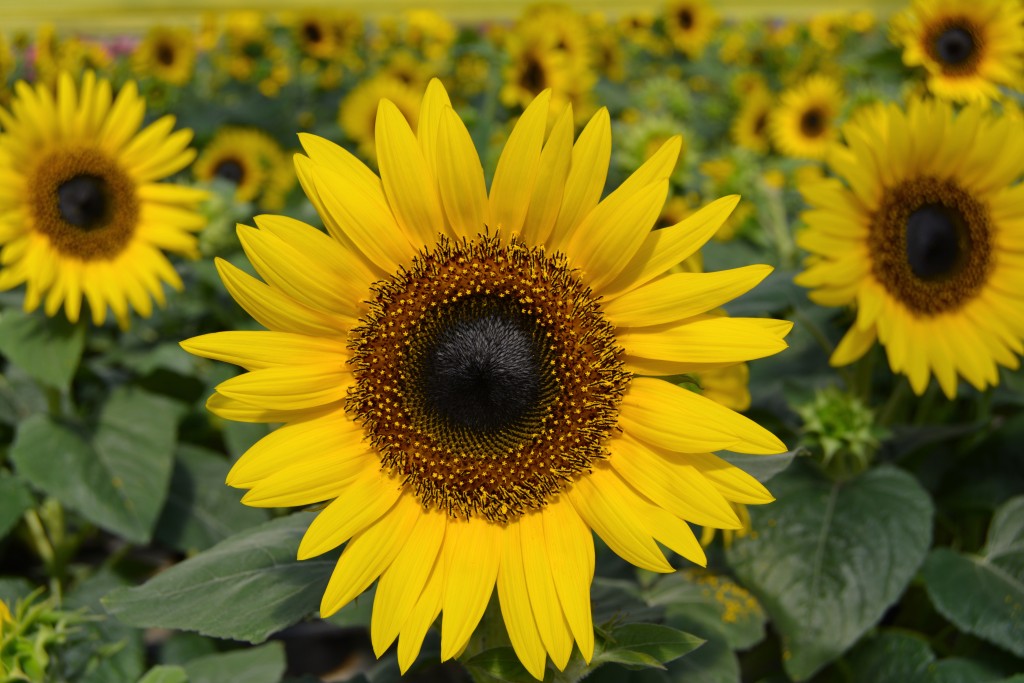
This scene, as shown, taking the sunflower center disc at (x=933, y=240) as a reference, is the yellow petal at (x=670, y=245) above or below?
below

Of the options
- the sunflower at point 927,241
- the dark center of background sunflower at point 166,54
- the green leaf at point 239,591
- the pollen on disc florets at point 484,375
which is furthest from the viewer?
the dark center of background sunflower at point 166,54

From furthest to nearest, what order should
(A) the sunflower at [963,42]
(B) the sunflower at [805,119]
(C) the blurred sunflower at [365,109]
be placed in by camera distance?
(B) the sunflower at [805,119] < (C) the blurred sunflower at [365,109] < (A) the sunflower at [963,42]

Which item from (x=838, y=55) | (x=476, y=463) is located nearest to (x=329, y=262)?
(x=476, y=463)

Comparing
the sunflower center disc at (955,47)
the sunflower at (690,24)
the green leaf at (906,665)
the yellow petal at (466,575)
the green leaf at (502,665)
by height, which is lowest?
the green leaf at (906,665)

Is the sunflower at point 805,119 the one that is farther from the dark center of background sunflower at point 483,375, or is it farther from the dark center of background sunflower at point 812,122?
the dark center of background sunflower at point 483,375

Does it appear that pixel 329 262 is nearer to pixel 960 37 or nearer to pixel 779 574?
pixel 779 574

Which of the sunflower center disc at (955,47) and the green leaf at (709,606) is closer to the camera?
the green leaf at (709,606)

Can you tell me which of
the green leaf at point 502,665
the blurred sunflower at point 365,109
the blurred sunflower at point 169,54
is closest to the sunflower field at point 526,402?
the green leaf at point 502,665
